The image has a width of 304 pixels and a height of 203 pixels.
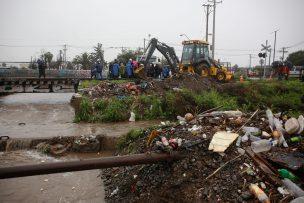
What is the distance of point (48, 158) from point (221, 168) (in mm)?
5028

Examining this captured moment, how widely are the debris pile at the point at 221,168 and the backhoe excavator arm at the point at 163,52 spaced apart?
1142 cm

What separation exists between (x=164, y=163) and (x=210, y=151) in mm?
786

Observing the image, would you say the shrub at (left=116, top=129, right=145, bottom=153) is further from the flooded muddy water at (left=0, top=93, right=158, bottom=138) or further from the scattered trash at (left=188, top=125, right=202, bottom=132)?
the scattered trash at (left=188, top=125, right=202, bottom=132)

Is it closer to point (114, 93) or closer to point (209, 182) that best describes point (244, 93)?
point (114, 93)

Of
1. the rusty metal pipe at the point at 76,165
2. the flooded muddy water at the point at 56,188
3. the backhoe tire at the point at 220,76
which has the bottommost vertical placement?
the flooded muddy water at the point at 56,188

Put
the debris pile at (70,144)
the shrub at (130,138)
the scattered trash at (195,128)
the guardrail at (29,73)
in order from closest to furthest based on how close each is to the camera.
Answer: the scattered trash at (195,128)
the shrub at (130,138)
the debris pile at (70,144)
the guardrail at (29,73)

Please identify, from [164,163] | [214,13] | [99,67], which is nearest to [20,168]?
[164,163]

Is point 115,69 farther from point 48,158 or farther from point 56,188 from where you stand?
point 56,188

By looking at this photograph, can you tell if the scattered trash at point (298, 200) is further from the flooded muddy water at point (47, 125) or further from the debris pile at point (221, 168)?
the flooded muddy water at point (47, 125)

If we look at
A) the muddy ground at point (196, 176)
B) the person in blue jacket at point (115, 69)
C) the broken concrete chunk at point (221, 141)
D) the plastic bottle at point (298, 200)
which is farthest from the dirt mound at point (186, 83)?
the plastic bottle at point (298, 200)

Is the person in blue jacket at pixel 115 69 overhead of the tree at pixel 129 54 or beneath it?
beneath

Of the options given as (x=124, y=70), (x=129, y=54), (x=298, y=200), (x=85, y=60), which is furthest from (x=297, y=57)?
(x=298, y=200)

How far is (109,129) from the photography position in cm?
984

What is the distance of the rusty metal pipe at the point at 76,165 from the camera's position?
3.55 metres
